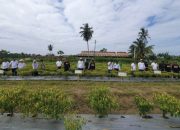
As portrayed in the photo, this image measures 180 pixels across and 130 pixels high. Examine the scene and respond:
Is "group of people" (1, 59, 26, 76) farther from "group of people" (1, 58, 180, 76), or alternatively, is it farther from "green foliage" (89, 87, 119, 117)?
"green foliage" (89, 87, 119, 117)

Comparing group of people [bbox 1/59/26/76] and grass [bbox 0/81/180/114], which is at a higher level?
group of people [bbox 1/59/26/76]

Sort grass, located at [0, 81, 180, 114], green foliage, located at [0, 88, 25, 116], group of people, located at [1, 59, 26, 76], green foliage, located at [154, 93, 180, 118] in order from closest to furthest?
green foliage, located at [154, 93, 180, 118] → green foliage, located at [0, 88, 25, 116] → grass, located at [0, 81, 180, 114] → group of people, located at [1, 59, 26, 76]

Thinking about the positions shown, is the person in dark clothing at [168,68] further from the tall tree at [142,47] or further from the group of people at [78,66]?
the tall tree at [142,47]

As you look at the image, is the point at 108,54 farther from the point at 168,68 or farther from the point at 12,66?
the point at 12,66

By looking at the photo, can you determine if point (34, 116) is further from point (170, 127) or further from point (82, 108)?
point (170, 127)

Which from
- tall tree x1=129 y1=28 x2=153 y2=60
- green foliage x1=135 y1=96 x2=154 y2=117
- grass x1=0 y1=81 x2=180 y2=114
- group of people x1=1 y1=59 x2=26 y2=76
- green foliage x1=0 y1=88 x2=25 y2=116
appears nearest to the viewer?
green foliage x1=0 y1=88 x2=25 y2=116

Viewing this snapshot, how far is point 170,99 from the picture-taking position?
45.8 feet

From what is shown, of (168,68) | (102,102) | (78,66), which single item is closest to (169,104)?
(102,102)

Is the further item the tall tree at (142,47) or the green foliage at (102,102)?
the tall tree at (142,47)

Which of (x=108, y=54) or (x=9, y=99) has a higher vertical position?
(x=108, y=54)

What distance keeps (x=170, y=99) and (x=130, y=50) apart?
67406 mm

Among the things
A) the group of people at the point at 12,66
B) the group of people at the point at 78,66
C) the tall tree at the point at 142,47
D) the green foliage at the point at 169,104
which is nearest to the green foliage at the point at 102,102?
the green foliage at the point at 169,104

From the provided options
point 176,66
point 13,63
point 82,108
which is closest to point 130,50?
point 176,66

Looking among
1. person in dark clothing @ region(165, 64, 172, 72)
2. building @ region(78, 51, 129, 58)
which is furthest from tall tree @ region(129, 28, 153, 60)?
person in dark clothing @ region(165, 64, 172, 72)
